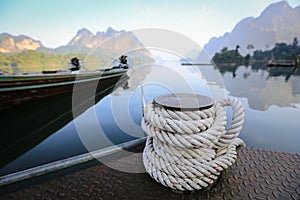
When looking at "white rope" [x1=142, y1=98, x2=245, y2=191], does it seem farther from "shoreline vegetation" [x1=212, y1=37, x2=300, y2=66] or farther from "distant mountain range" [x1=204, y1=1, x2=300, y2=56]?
"distant mountain range" [x1=204, y1=1, x2=300, y2=56]

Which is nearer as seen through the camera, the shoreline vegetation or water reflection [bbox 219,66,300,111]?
water reflection [bbox 219,66,300,111]

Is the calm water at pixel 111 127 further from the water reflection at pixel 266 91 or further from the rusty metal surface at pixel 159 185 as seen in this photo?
the rusty metal surface at pixel 159 185

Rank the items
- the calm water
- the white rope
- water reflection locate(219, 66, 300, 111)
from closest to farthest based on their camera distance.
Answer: the white rope < the calm water < water reflection locate(219, 66, 300, 111)

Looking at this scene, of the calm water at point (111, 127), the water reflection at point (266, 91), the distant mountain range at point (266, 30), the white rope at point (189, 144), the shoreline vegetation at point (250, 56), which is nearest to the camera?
the white rope at point (189, 144)

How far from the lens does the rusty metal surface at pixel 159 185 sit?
84 centimetres

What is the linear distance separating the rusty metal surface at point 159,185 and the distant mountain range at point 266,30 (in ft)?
271

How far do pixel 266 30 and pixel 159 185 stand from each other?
120 meters

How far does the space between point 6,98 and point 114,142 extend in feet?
9.21

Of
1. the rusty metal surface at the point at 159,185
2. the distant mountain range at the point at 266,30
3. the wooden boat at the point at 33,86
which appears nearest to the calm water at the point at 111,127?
the wooden boat at the point at 33,86

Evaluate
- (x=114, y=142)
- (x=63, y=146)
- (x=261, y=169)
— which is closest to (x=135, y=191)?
(x=261, y=169)

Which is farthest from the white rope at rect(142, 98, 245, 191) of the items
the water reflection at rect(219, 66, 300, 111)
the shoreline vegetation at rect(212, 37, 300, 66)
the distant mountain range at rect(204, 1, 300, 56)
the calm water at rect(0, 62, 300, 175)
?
the distant mountain range at rect(204, 1, 300, 56)

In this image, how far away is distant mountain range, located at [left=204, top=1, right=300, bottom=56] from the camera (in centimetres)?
8194

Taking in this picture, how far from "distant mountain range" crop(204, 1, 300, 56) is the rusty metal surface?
82.5 m

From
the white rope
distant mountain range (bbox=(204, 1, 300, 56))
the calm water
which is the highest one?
distant mountain range (bbox=(204, 1, 300, 56))
